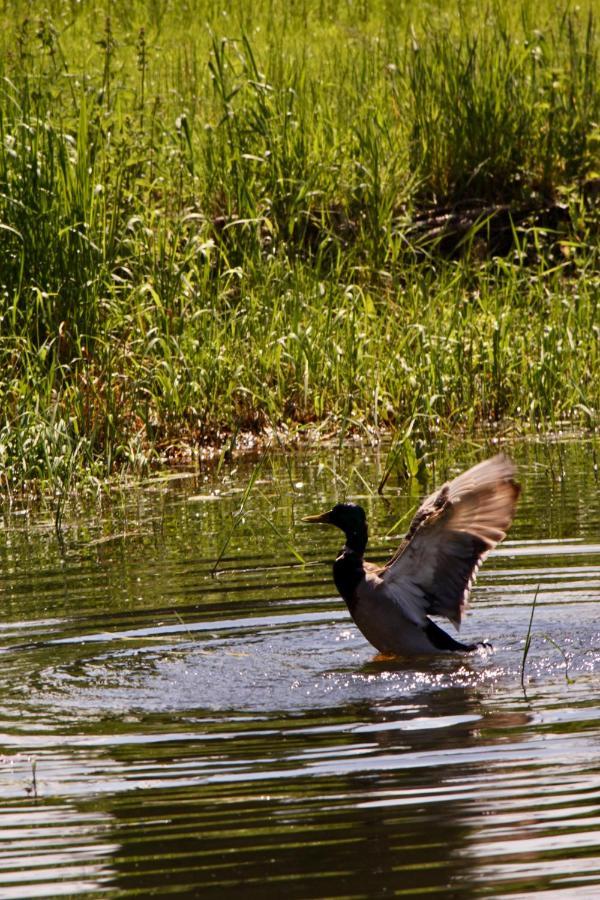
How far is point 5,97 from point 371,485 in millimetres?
→ 4084

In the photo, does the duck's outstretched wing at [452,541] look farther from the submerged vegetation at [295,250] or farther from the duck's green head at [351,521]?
the submerged vegetation at [295,250]

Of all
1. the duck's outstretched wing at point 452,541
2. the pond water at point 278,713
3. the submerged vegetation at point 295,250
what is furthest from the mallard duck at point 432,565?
the submerged vegetation at point 295,250

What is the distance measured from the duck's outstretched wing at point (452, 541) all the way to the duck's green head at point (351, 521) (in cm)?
16

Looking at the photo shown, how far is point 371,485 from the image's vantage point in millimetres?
9344

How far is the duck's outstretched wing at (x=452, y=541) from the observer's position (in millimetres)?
6305

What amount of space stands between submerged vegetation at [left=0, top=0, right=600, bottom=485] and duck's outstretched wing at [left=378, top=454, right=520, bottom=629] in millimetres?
2985

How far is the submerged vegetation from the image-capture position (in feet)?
34.2

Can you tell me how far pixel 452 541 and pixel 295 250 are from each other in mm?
6931

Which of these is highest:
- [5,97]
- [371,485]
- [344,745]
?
[5,97]

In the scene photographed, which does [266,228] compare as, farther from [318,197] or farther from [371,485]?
[371,485]

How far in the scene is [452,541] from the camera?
6.48m

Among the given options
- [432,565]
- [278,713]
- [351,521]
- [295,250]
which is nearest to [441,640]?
[432,565]

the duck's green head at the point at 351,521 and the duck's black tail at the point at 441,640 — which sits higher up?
the duck's green head at the point at 351,521

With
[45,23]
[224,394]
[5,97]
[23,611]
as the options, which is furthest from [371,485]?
[45,23]
